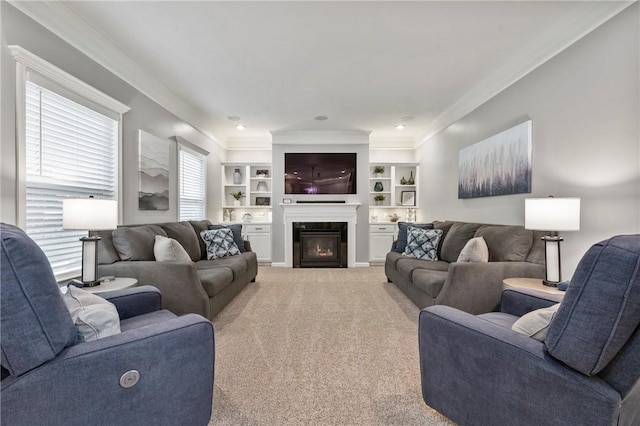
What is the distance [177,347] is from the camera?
1171 mm

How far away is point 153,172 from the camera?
3557 mm

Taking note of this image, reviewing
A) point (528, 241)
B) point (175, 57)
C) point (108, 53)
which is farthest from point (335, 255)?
point (108, 53)

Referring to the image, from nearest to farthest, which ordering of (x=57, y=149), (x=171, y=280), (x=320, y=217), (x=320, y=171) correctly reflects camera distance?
(x=57, y=149) → (x=171, y=280) → (x=320, y=217) → (x=320, y=171)

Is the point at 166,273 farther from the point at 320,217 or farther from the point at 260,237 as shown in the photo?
the point at 320,217

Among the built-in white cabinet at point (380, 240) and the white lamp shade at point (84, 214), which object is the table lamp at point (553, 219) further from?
the built-in white cabinet at point (380, 240)

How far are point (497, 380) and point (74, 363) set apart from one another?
4.95ft

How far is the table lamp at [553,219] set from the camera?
2068 millimetres

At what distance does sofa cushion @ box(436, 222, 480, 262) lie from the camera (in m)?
3.49

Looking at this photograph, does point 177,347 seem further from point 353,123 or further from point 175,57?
point 353,123

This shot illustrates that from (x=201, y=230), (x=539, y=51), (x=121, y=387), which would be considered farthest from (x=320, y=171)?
(x=121, y=387)

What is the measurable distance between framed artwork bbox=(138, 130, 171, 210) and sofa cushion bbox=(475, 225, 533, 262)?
12.5 ft

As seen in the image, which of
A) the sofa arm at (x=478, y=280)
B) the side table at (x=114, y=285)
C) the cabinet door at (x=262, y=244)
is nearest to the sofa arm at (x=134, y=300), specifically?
the side table at (x=114, y=285)

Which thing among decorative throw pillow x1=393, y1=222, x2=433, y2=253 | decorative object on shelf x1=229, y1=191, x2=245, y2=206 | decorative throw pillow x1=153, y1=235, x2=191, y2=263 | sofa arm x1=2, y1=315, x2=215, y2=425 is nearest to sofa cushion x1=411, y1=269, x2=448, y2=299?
decorative throw pillow x1=393, y1=222, x2=433, y2=253

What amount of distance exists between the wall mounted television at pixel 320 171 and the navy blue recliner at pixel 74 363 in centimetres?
470
